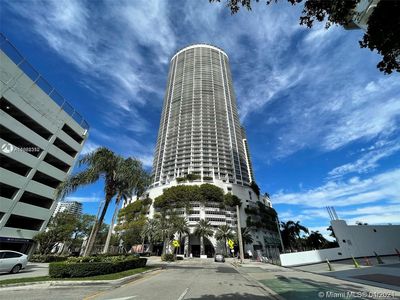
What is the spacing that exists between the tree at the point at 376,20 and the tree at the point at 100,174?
1580cm

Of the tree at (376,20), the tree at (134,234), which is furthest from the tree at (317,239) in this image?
the tree at (376,20)

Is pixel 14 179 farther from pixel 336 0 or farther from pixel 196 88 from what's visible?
pixel 196 88

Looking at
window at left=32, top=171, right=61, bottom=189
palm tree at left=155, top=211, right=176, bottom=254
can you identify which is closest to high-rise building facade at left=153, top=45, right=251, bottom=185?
palm tree at left=155, top=211, right=176, bottom=254

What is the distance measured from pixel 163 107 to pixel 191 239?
81836mm

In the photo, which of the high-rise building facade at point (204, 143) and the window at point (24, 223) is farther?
the high-rise building facade at point (204, 143)

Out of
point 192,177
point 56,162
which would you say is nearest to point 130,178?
point 56,162

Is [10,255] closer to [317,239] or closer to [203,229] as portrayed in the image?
[203,229]

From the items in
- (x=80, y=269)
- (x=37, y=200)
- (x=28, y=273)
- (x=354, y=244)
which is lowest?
(x=28, y=273)

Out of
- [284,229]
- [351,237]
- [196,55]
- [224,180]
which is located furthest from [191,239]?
[196,55]

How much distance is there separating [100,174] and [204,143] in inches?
3405

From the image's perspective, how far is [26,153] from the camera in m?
31.3

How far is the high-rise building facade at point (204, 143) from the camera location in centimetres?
8031

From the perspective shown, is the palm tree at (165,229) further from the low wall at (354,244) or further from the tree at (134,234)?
the low wall at (354,244)

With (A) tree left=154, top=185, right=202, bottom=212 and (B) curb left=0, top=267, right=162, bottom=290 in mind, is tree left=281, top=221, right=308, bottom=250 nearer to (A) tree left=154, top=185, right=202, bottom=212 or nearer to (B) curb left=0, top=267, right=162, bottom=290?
(A) tree left=154, top=185, right=202, bottom=212
